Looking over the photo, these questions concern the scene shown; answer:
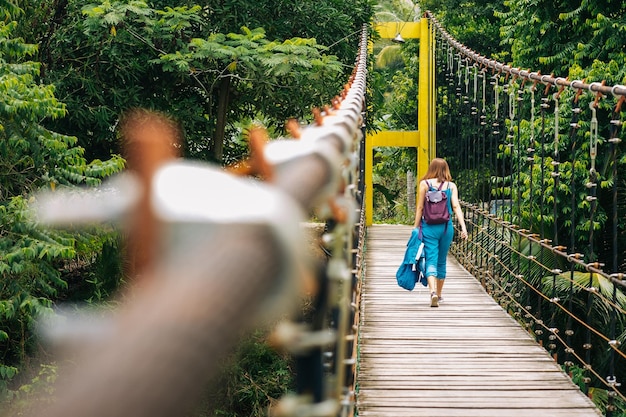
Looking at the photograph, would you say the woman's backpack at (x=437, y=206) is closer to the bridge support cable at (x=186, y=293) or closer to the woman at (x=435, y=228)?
the woman at (x=435, y=228)

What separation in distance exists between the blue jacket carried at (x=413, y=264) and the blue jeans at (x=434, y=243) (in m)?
0.06

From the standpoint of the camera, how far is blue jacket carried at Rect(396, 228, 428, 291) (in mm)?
5289

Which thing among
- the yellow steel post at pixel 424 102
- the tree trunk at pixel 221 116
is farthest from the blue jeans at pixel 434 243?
the yellow steel post at pixel 424 102

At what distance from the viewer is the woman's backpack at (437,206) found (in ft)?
16.9

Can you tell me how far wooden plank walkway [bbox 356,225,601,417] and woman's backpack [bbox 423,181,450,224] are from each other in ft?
1.78

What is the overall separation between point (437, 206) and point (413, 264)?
1.37 ft

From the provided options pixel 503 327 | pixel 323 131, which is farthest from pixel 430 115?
pixel 323 131

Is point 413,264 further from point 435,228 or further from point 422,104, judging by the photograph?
point 422,104

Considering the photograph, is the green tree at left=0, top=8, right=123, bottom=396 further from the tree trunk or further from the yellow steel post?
the yellow steel post

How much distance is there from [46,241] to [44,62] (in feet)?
11.7

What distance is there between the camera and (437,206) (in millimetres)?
5168

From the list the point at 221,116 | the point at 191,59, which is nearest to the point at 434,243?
the point at 191,59

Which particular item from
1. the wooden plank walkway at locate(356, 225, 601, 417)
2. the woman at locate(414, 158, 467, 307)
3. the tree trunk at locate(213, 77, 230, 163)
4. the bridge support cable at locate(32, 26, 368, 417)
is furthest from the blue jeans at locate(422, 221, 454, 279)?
the bridge support cable at locate(32, 26, 368, 417)

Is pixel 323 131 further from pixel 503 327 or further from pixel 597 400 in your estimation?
pixel 597 400
